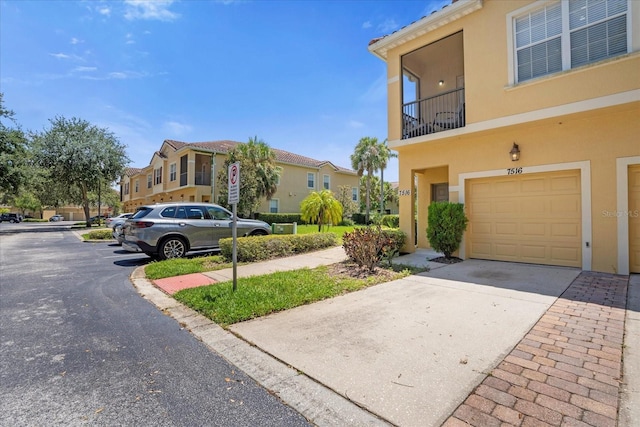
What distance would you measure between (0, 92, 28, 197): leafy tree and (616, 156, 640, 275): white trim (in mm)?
34036

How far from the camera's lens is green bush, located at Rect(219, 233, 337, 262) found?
897 cm

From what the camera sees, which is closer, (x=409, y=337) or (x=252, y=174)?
(x=409, y=337)

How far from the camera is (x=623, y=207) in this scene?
6535 mm

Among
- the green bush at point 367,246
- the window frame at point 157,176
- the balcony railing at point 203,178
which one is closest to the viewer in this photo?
the green bush at point 367,246

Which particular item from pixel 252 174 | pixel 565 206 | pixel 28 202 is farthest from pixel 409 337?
pixel 28 202

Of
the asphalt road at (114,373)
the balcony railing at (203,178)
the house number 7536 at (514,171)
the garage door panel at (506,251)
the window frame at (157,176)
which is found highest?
the window frame at (157,176)

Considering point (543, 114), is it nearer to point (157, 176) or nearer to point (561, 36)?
point (561, 36)

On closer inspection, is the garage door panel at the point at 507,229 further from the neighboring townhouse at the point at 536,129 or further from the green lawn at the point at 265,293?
the green lawn at the point at 265,293

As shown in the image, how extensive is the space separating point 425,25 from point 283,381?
33.9 feet

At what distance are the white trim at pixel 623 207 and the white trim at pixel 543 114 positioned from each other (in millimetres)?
1257

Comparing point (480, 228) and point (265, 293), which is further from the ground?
point (480, 228)

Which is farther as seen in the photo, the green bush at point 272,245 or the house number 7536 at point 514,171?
the green bush at point 272,245

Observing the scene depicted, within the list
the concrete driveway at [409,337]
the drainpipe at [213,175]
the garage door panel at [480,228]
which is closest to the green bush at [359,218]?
the drainpipe at [213,175]

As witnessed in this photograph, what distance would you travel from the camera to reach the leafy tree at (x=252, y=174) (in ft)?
70.6
